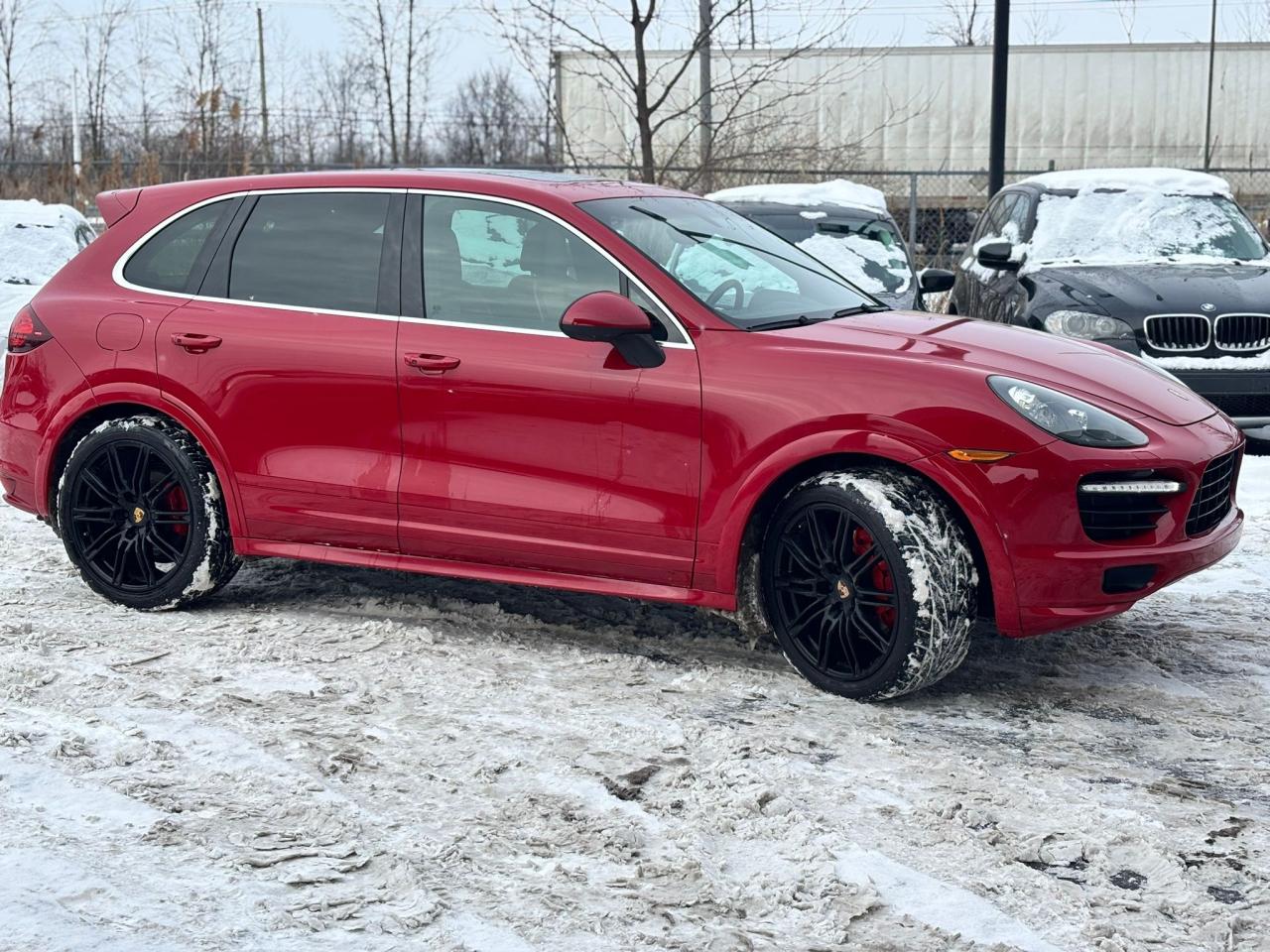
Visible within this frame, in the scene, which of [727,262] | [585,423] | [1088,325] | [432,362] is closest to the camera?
[585,423]

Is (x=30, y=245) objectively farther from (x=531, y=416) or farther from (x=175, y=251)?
(x=531, y=416)

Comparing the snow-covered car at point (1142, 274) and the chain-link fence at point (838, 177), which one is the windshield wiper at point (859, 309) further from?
the chain-link fence at point (838, 177)

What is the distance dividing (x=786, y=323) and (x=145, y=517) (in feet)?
8.68

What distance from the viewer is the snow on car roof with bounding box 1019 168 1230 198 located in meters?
11.4

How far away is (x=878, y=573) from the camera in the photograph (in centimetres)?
490

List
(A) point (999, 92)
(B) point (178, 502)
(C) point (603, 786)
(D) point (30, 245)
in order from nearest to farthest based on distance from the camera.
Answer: (C) point (603, 786) < (B) point (178, 502) < (D) point (30, 245) < (A) point (999, 92)

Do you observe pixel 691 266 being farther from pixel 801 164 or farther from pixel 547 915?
pixel 801 164

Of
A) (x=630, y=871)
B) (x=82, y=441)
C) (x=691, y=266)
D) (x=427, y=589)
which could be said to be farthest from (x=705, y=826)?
(x=82, y=441)

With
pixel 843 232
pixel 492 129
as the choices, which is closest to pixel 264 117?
pixel 492 129

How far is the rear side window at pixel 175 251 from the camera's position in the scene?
6.10m

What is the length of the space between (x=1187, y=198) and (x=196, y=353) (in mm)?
7999

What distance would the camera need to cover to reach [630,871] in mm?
3668

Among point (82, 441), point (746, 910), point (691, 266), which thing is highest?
point (691, 266)

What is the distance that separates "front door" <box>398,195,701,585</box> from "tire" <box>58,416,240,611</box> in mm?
919
